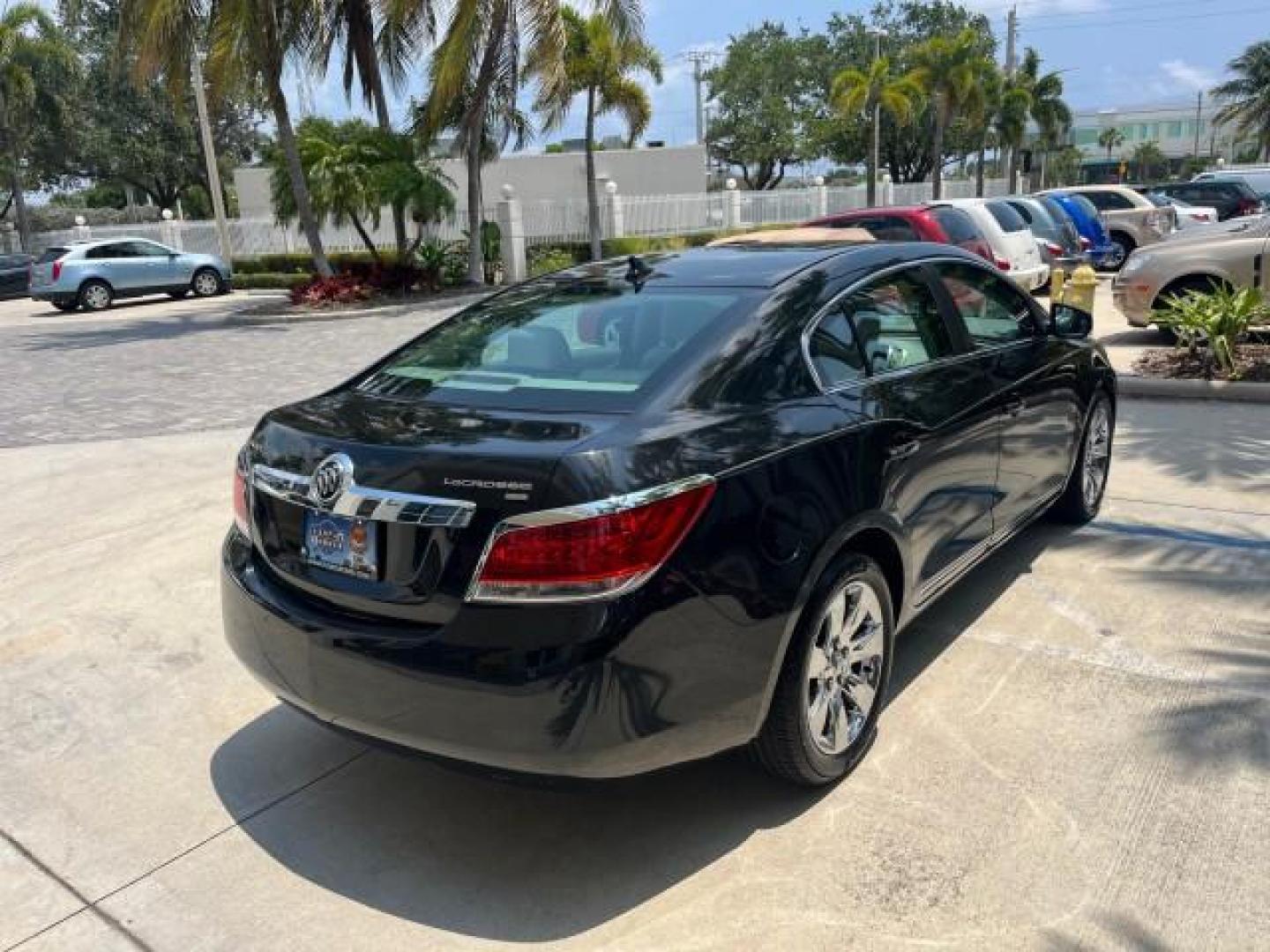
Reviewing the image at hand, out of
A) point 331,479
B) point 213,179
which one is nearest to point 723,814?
point 331,479

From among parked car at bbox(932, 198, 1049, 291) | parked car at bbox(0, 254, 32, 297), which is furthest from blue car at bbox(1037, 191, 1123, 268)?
parked car at bbox(0, 254, 32, 297)

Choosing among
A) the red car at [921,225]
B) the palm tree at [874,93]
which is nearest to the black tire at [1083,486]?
the red car at [921,225]

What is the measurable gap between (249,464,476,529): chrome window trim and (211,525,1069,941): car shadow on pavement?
67cm

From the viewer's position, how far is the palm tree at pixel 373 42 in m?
21.2

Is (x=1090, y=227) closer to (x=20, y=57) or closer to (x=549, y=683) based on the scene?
(x=549, y=683)

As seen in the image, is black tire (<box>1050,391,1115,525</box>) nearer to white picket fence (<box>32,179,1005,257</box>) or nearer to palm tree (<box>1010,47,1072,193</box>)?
white picket fence (<box>32,179,1005,257</box>)

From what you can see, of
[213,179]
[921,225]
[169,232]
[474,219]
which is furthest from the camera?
[169,232]

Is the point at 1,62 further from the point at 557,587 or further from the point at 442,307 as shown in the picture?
the point at 557,587

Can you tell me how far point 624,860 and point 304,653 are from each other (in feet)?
3.53

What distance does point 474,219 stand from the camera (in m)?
23.1

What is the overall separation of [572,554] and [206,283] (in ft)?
83.7

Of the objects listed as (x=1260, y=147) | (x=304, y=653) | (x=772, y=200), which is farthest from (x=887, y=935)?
(x=1260, y=147)

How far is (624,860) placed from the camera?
304 centimetres

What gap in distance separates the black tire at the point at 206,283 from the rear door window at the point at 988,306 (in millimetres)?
A: 23799
